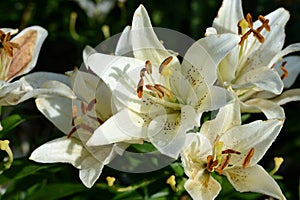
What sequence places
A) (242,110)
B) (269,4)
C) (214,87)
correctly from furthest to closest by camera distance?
(269,4)
(242,110)
(214,87)

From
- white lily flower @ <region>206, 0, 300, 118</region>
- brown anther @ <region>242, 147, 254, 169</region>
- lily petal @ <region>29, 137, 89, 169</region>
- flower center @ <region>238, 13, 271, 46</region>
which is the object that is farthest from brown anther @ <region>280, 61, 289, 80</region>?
lily petal @ <region>29, 137, 89, 169</region>

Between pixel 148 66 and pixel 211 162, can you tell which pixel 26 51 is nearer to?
pixel 148 66

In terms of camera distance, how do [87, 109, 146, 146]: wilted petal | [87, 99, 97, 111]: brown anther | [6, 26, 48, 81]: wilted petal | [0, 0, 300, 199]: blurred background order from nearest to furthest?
[87, 109, 146, 146]: wilted petal → [87, 99, 97, 111]: brown anther → [6, 26, 48, 81]: wilted petal → [0, 0, 300, 199]: blurred background

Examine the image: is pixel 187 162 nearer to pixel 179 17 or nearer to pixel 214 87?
pixel 214 87

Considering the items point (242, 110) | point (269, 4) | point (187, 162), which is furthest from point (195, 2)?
point (187, 162)

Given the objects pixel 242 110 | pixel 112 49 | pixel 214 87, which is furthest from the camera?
Answer: pixel 112 49

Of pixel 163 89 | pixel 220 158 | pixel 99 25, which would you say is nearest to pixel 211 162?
pixel 220 158

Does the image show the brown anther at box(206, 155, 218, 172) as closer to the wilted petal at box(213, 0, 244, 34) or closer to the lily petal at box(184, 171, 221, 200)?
the lily petal at box(184, 171, 221, 200)
